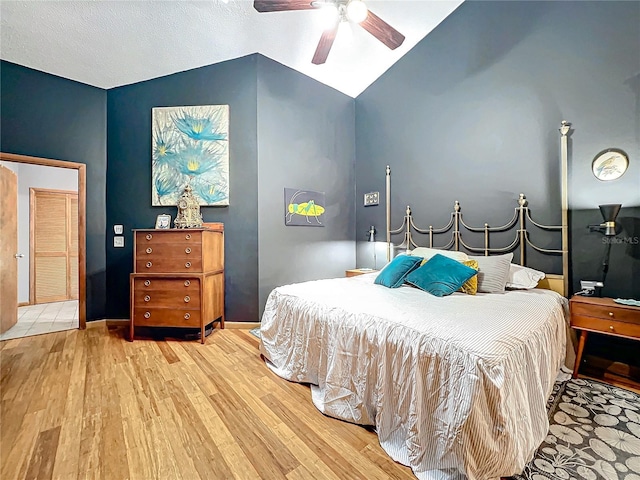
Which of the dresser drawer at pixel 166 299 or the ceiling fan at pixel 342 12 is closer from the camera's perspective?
the ceiling fan at pixel 342 12

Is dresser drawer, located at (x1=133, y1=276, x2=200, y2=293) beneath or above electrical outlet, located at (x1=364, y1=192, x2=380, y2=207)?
beneath

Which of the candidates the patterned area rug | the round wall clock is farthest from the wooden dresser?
the round wall clock

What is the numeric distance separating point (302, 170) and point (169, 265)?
2.01m

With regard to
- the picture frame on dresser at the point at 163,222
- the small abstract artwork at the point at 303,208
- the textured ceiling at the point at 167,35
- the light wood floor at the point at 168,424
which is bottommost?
the light wood floor at the point at 168,424

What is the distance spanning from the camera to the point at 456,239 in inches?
122

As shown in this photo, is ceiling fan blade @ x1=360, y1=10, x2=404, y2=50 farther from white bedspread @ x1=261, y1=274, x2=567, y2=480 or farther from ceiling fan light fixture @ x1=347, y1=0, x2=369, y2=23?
white bedspread @ x1=261, y1=274, x2=567, y2=480

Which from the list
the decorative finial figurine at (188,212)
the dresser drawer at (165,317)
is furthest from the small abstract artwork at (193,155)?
the dresser drawer at (165,317)

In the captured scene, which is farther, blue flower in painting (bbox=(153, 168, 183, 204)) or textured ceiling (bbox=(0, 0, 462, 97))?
blue flower in painting (bbox=(153, 168, 183, 204))

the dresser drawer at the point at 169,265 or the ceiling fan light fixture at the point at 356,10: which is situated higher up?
the ceiling fan light fixture at the point at 356,10

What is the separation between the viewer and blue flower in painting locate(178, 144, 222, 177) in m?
3.36

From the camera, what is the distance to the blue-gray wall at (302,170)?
341 centimetres

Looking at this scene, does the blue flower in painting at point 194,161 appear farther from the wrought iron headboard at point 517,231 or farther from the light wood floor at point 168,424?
the wrought iron headboard at point 517,231

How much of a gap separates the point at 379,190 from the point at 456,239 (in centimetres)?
130

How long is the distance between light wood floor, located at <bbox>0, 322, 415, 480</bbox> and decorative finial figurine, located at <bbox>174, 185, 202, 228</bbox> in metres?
1.37
